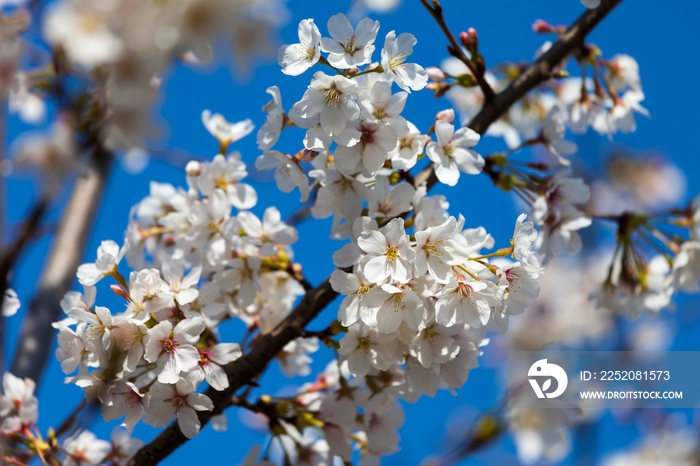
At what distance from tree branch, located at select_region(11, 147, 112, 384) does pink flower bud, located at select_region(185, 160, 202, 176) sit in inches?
12.9

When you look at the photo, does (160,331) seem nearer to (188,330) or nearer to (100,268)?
(188,330)

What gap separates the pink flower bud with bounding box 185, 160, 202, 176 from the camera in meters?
2.26

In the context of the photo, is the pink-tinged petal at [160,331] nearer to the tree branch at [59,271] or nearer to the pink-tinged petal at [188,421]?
the pink-tinged petal at [188,421]

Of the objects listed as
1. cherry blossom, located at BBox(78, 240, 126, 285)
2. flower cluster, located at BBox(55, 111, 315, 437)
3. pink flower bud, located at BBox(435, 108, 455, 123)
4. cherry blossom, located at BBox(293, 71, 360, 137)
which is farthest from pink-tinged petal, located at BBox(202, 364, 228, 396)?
pink flower bud, located at BBox(435, 108, 455, 123)

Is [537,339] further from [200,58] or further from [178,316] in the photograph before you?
[200,58]

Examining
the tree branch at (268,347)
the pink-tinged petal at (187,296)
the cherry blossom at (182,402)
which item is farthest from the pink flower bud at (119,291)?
the tree branch at (268,347)

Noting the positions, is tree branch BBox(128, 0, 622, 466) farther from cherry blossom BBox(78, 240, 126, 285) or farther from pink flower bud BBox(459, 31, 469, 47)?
cherry blossom BBox(78, 240, 126, 285)

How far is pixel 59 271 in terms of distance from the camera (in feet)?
10.4

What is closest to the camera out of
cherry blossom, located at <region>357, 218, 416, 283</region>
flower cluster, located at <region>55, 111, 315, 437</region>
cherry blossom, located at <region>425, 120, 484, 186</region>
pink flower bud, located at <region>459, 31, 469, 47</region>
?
cherry blossom, located at <region>357, 218, 416, 283</region>

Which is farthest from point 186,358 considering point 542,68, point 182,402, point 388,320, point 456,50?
point 542,68

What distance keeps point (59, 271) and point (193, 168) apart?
1.30m

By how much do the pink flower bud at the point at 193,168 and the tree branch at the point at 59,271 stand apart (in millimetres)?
327

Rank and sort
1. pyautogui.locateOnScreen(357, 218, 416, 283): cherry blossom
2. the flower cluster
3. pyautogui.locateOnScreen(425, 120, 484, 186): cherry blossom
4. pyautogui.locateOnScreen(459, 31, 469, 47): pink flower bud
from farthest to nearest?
pyautogui.locateOnScreen(459, 31, 469, 47): pink flower bud
pyautogui.locateOnScreen(425, 120, 484, 186): cherry blossom
the flower cluster
pyautogui.locateOnScreen(357, 218, 416, 283): cherry blossom

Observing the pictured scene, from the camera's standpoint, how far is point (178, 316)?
1.89 meters
